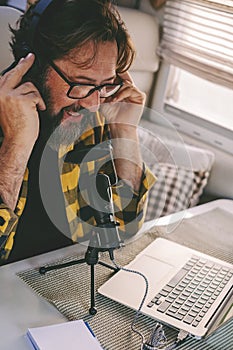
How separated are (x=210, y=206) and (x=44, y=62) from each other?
933 millimetres

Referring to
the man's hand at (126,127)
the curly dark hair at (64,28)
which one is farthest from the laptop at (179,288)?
the curly dark hair at (64,28)

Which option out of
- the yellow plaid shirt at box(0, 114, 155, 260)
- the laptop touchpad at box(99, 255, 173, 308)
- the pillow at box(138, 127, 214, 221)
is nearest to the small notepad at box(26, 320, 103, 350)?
the laptop touchpad at box(99, 255, 173, 308)

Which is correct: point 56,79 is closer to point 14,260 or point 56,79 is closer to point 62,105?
point 62,105

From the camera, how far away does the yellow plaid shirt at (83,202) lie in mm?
1466

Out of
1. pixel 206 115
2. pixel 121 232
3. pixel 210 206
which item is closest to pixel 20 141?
pixel 121 232

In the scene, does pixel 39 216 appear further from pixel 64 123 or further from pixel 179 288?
pixel 179 288

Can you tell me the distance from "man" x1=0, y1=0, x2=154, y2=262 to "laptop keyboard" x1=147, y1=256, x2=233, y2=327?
0.84 feet

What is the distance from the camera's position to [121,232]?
65.6 inches

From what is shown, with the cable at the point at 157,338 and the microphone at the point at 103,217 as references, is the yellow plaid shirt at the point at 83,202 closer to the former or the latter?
the microphone at the point at 103,217

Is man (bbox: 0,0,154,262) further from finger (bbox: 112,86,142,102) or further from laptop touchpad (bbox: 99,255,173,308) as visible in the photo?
laptop touchpad (bbox: 99,255,173,308)

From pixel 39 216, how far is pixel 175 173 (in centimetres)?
72

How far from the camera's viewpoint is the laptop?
1.31 metres

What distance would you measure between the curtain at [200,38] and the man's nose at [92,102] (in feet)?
2.03

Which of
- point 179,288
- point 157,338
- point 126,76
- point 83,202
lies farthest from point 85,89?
point 157,338
